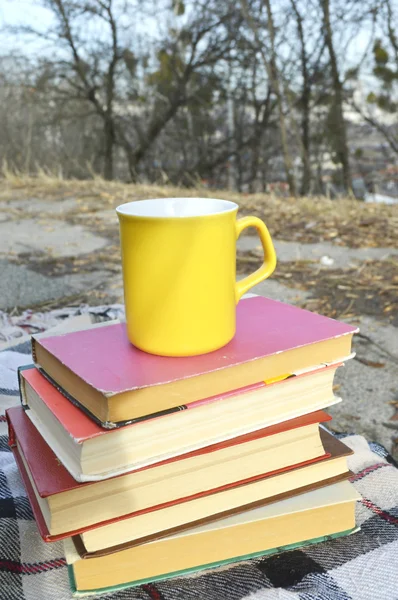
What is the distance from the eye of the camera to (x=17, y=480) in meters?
0.87

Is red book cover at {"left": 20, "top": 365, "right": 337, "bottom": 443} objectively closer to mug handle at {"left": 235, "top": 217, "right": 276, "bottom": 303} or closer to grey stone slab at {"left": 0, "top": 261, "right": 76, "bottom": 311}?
mug handle at {"left": 235, "top": 217, "right": 276, "bottom": 303}

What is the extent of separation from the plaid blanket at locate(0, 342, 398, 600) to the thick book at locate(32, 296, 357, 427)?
0.22 meters

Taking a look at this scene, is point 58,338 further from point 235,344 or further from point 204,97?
point 204,97

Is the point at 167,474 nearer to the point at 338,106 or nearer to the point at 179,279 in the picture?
the point at 179,279

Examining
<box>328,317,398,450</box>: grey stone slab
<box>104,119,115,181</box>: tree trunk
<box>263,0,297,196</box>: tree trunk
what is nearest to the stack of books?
<box>328,317,398,450</box>: grey stone slab

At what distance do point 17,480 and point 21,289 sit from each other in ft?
4.21

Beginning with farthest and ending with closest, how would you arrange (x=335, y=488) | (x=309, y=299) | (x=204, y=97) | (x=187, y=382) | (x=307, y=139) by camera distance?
(x=204, y=97) < (x=307, y=139) < (x=309, y=299) < (x=335, y=488) < (x=187, y=382)

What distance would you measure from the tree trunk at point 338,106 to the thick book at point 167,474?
22.9 ft

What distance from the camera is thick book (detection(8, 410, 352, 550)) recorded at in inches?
25.8

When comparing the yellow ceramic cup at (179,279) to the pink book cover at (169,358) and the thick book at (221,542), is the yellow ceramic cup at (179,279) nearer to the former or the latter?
the pink book cover at (169,358)

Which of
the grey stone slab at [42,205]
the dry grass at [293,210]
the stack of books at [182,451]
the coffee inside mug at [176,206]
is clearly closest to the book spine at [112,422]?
the stack of books at [182,451]

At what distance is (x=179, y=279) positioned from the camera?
694 mm

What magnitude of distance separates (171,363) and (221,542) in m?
0.24

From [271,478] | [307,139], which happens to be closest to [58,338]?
[271,478]
